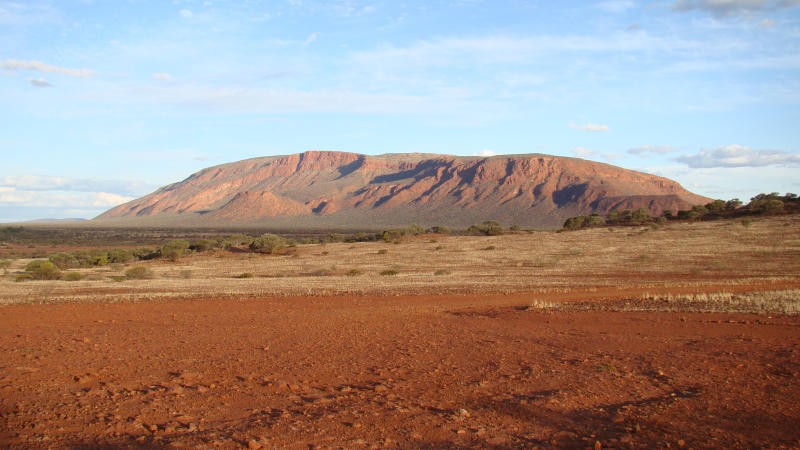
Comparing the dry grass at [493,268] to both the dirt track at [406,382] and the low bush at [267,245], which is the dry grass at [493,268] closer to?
the low bush at [267,245]


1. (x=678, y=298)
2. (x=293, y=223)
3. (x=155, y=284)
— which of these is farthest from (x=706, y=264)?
(x=293, y=223)

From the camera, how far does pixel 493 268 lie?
2956 centimetres

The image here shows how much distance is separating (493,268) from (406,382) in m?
23.1

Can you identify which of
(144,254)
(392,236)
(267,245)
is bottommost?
(144,254)

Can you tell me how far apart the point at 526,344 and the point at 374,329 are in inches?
127

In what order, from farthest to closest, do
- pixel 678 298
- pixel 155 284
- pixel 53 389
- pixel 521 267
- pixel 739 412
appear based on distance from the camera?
pixel 521 267 < pixel 155 284 < pixel 678 298 < pixel 53 389 < pixel 739 412

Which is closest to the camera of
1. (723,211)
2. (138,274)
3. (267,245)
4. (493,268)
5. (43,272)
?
(138,274)

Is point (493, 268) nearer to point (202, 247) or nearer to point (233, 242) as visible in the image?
→ point (202, 247)

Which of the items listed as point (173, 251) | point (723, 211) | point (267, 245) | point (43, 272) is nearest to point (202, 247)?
point (267, 245)

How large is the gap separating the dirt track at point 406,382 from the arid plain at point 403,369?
1.2 inches

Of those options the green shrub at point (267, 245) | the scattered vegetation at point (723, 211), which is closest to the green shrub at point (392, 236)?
the green shrub at point (267, 245)

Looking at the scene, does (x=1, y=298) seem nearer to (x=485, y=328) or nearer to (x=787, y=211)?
(x=485, y=328)

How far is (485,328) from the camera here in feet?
36.3

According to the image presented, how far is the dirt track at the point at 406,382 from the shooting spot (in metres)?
5.26
